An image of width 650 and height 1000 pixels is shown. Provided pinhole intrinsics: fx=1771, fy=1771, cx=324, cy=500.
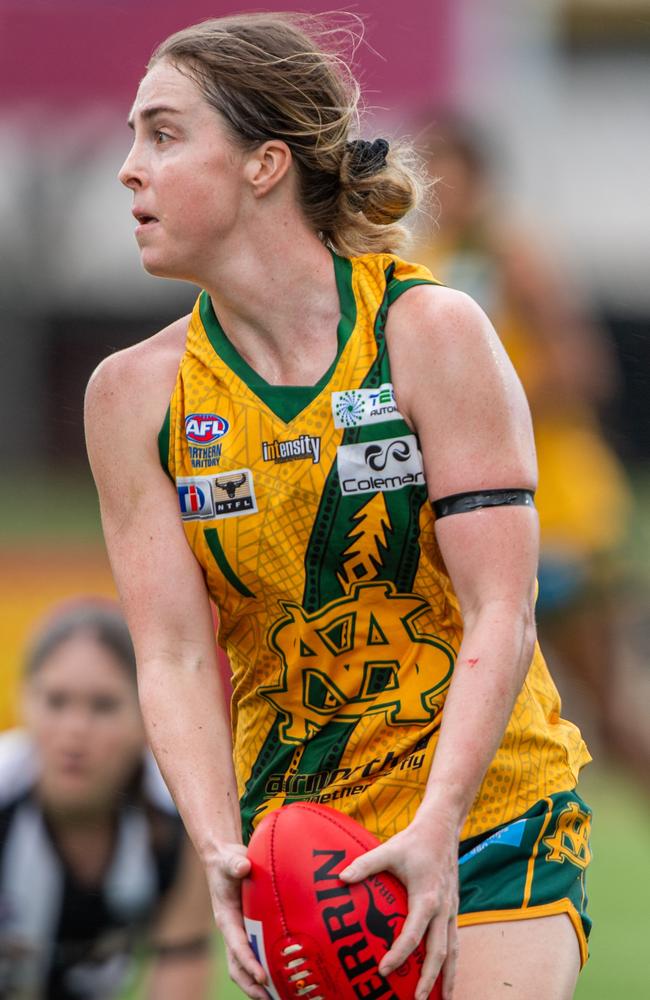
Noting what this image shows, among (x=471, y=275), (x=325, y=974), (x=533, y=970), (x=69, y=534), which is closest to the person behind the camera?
(x=325, y=974)

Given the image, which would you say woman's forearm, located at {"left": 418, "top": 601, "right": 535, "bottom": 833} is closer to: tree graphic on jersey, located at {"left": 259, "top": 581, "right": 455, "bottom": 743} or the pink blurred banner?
tree graphic on jersey, located at {"left": 259, "top": 581, "right": 455, "bottom": 743}

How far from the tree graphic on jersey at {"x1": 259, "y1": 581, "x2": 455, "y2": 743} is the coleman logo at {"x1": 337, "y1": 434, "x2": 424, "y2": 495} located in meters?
0.18

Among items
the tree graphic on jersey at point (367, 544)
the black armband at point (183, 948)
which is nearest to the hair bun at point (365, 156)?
the tree graphic on jersey at point (367, 544)

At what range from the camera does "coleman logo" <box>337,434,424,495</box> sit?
3041 millimetres

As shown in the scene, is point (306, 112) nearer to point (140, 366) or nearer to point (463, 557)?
point (140, 366)

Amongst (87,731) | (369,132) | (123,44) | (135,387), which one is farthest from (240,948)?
(123,44)

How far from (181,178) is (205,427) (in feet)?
1.43

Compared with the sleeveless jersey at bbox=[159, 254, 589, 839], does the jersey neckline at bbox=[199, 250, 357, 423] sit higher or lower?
higher

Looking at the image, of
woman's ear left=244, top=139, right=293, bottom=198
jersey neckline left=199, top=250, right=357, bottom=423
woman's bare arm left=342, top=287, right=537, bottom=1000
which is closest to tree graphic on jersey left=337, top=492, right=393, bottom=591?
woman's bare arm left=342, top=287, right=537, bottom=1000

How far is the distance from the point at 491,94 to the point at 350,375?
14.4 m

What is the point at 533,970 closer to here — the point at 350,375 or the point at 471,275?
the point at 350,375

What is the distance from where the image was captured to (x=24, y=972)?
17.1 ft

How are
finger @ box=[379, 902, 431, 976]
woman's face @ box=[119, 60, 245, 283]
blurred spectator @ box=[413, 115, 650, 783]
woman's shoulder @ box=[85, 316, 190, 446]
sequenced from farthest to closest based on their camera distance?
blurred spectator @ box=[413, 115, 650, 783] → woman's shoulder @ box=[85, 316, 190, 446] → woman's face @ box=[119, 60, 245, 283] → finger @ box=[379, 902, 431, 976]

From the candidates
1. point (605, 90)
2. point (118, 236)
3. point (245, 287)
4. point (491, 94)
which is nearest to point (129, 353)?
point (245, 287)
